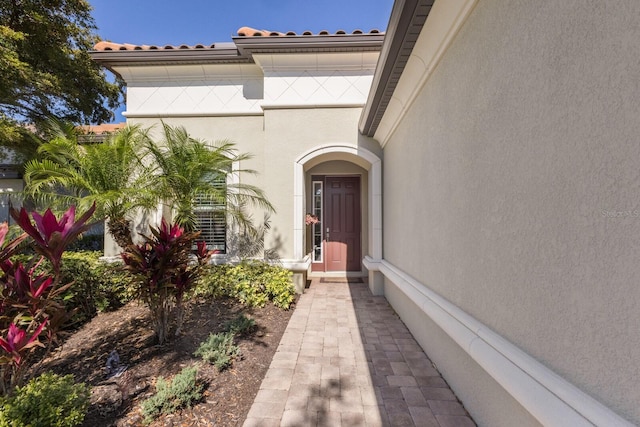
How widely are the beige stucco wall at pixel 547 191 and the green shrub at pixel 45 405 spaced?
10.3ft

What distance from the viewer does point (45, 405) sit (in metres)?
1.94

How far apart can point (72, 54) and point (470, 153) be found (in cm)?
1124

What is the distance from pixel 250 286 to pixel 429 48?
15.5 feet

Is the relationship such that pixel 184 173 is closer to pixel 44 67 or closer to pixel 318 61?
pixel 318 61

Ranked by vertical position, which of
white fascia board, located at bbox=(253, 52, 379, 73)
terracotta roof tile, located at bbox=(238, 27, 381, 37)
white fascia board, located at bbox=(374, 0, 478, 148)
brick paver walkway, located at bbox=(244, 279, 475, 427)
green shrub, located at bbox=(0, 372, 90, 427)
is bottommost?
brick paver walkway, located at bbox=(244, 279, 475, 427)

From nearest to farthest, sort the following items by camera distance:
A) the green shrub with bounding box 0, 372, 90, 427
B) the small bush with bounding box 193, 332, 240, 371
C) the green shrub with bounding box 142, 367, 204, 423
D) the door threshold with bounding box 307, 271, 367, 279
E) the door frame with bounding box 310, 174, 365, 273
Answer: the green shrub with bounding box 0, 372, 90, 427 < the green shrub with bounding box 142, 367, 204, 423 < the small bush with bounding box 193, 332, 240, 371 < the door threshold with bounding box 307, 271, 367, 279 < the door frame with bounding box 310, 174, 365, 273

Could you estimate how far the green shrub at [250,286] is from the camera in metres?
5.22

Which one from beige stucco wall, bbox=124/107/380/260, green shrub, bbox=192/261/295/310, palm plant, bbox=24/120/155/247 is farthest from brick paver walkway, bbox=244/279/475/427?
palm plant, bbox=24/120/155/247

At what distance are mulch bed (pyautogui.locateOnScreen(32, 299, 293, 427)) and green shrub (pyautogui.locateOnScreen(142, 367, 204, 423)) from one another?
0.21ft

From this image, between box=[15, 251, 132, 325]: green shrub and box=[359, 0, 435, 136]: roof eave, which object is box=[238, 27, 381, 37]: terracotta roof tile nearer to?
box=[359, 0, 435, 136]: roof eave

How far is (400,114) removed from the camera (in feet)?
14.9

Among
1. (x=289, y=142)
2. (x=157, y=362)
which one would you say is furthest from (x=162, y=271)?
(x=289, y=142)

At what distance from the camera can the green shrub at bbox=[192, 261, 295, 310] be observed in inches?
206

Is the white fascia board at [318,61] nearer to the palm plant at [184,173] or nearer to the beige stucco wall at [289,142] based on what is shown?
the beige stucco wall at [289,142]
